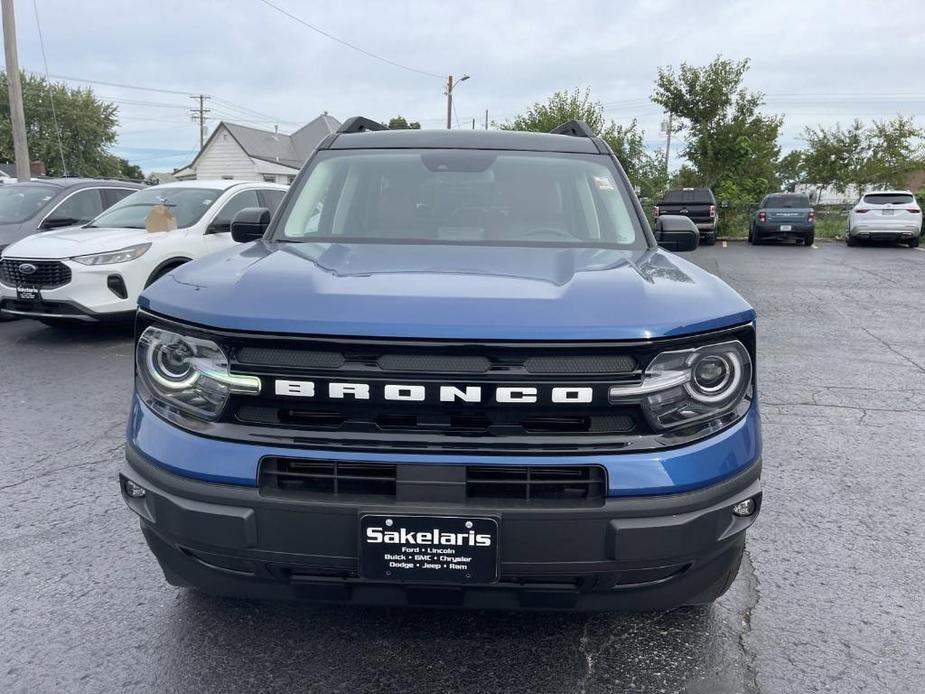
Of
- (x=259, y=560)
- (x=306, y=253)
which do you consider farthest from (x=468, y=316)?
(x=306, y=253)

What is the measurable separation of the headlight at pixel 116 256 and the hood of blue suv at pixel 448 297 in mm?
5379

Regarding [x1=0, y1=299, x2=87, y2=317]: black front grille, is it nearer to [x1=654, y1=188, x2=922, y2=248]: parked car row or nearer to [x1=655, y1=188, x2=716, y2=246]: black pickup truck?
[x1=654, y1=188, x2=922, y2=248]: parked car row

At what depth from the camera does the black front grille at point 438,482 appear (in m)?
1.97

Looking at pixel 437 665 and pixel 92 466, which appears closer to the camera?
pixel 437 665

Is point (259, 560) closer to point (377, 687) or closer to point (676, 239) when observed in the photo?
point (377, 687)

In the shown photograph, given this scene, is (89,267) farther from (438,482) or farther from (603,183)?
(438,482)

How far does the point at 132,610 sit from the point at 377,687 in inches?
40.3

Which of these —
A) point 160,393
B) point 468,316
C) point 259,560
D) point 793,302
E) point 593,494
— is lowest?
point 793,302

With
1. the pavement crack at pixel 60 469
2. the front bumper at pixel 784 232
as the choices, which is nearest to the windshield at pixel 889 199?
the front bumper at pixel 784 232

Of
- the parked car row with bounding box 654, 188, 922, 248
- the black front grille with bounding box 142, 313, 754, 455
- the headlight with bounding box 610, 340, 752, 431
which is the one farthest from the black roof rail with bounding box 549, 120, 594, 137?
the parked car row with bounding box 654, 188, 922, 248

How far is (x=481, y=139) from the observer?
385 centimetres

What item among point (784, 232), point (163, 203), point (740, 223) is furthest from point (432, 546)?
point (740, 223)

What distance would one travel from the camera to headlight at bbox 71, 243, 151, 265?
7.37 meters

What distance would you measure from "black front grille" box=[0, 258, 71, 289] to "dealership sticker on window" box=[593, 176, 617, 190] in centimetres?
570
